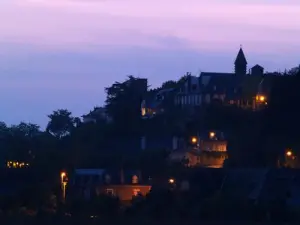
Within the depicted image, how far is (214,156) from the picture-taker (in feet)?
229

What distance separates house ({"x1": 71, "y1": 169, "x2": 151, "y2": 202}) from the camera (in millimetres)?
59662

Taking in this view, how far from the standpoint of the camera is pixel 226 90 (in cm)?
8412

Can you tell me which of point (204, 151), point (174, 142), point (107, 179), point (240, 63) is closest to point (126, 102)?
point (174, 142)

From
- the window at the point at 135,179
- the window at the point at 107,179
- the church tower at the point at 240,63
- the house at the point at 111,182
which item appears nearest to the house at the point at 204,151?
the window at the point at 135,179

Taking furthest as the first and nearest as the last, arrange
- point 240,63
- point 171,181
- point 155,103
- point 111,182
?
point 240,63, point 155,103, point 111,182, point 171,181

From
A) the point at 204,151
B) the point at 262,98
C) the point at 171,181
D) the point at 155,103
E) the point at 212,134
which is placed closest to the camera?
the point at 171,181

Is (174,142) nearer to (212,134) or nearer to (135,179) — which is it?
(212,134)

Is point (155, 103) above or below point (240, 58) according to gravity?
below

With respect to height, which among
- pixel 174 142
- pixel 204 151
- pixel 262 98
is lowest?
pixel 204 151

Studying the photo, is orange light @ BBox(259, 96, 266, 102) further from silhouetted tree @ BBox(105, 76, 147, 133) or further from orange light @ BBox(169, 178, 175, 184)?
orange light @ BBox(169, 178, 175, 184)

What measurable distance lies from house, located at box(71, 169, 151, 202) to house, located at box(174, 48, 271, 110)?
17.8 meters

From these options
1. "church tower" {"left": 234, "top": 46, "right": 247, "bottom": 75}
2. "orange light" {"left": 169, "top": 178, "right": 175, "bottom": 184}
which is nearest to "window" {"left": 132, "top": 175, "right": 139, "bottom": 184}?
"orange light" {"left": 169, "top": 178, "right": 175, "bottom": 184}

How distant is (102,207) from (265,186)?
429 inches

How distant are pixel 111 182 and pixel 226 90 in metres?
25.3
